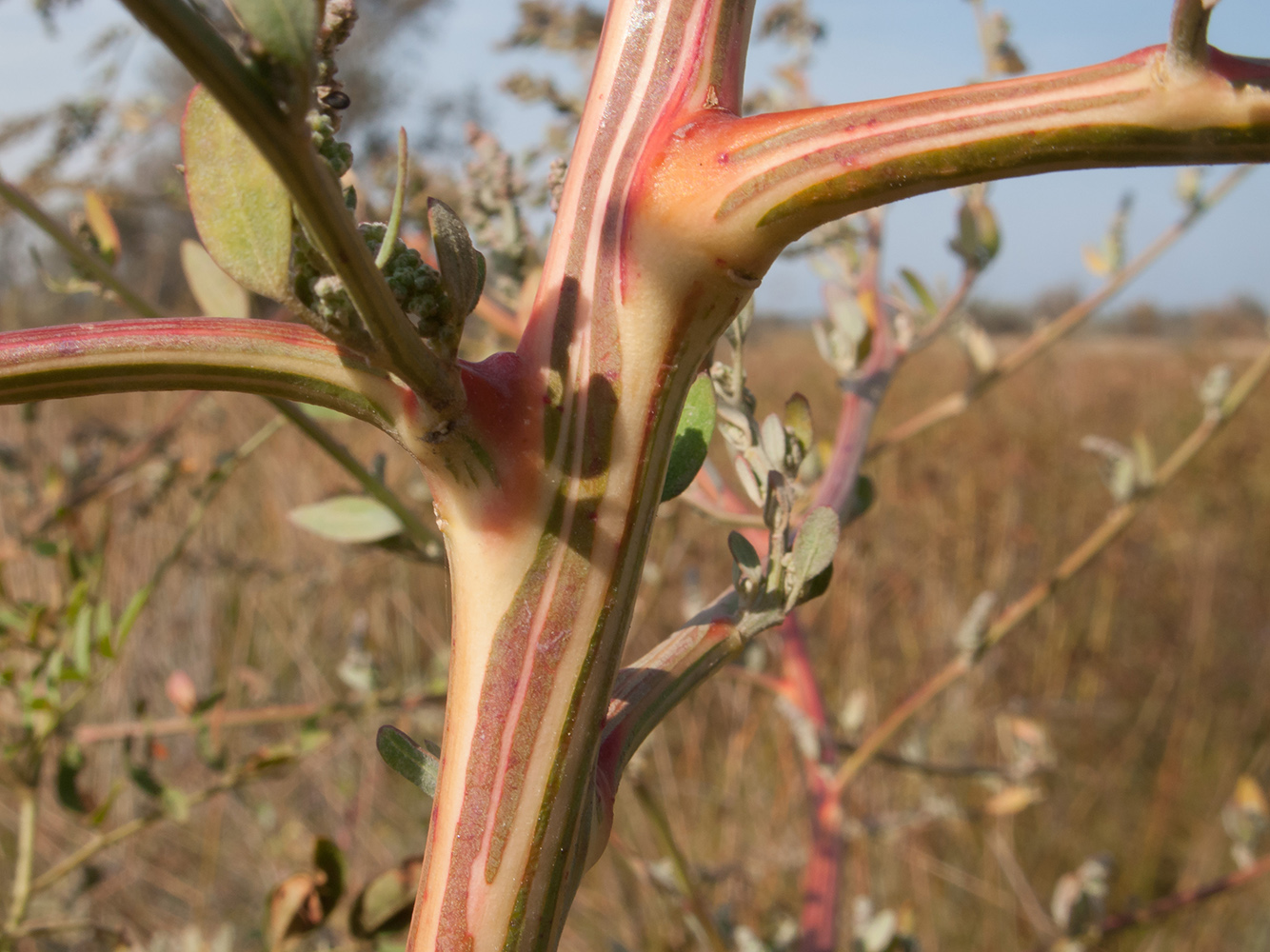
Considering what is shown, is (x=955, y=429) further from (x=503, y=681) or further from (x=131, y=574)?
(x=503, y=681)

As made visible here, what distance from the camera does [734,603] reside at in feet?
0.84

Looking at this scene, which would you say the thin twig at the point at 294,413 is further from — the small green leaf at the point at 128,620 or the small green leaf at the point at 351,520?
the small green leaf at the point at 128,620

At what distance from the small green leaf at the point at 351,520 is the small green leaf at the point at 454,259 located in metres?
0.25

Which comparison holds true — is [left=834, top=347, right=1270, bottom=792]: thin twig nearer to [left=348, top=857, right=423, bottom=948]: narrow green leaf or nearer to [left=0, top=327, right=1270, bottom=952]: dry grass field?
[left=0, top=327, right=1270, bottom=952]: dry grass field

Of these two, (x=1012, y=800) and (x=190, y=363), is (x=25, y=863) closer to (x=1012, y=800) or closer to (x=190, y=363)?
(x=190, y=363)

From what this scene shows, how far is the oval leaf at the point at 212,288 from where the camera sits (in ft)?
1.31

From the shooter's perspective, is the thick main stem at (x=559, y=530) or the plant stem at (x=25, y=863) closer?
the thick main stem at (x=559, y=530)

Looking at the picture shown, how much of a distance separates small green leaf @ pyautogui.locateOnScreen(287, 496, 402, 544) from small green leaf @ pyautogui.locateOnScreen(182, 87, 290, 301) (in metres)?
0.26

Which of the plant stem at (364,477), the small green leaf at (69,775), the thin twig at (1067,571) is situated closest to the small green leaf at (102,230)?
the plant stem at (364,477)

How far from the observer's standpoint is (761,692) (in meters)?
1.57

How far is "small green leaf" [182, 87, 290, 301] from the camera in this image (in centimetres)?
15

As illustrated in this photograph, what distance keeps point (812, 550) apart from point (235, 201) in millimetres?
163

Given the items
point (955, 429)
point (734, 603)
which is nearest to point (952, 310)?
point (734, 603)

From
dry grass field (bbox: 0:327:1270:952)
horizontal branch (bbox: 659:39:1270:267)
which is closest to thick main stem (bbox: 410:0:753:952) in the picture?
horizontal branch (bbox: 659:39:1270:267)
